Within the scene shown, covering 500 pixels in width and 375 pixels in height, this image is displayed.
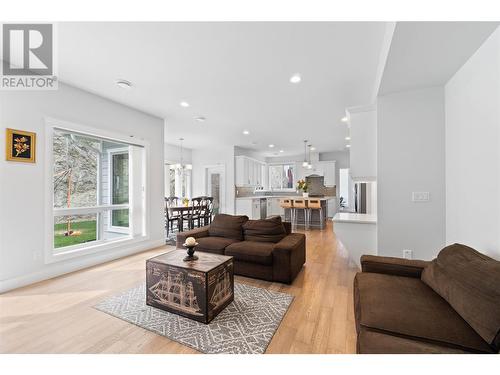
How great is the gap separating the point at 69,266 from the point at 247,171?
5644mm

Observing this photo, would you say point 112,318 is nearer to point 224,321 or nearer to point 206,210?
point 224,321

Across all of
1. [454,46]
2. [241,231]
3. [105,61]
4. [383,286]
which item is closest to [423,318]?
[383,286]

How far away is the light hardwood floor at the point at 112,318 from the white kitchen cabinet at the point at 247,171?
15.7 ft

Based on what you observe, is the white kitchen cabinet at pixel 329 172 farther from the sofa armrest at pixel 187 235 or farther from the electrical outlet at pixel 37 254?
the electrical outlet at pixel 37 254

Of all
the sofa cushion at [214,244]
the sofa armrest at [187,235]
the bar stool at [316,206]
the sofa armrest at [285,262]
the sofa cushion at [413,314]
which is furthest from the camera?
Answer: the bar stool at [316,206]

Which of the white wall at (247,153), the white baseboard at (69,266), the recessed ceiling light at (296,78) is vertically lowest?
the white baseboard at (69,266)

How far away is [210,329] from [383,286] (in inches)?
56.6

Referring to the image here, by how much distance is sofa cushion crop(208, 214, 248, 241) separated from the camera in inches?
137

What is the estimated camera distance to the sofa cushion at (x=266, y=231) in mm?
3236

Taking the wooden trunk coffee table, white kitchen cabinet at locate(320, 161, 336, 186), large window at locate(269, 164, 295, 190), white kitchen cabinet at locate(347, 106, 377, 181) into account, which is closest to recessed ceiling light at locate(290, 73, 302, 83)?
white kitchen cabinet at locate(347, 106, 377, 181)

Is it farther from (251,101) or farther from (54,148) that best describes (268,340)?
(54,148)

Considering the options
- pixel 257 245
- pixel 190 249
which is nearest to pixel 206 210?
pixel 257 245

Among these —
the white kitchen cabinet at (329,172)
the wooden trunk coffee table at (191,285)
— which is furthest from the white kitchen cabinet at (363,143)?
the white kitchen cabinet at (329,172)

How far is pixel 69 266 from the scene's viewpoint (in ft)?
10.4
